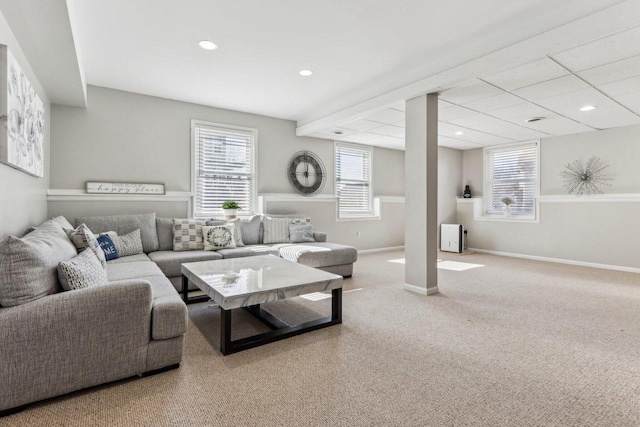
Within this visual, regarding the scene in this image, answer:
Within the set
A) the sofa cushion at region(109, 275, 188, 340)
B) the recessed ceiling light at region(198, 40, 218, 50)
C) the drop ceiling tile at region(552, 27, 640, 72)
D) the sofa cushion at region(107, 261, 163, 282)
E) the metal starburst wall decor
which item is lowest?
the sofa cushion at region(109, 275, 188, 340)

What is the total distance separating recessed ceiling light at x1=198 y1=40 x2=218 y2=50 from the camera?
311cm

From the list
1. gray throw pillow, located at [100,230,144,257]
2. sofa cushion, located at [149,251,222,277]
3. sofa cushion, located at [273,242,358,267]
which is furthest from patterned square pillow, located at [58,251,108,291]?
sofa cushion, located at [273,242,358,267]

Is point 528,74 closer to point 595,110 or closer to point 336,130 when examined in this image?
point 595,110

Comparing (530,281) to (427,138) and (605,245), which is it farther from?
(427,138)

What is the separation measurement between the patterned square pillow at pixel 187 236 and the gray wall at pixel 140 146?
0.62m

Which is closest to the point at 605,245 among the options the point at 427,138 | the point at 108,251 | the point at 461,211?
the point at 461,211

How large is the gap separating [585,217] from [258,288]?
5.96 meters

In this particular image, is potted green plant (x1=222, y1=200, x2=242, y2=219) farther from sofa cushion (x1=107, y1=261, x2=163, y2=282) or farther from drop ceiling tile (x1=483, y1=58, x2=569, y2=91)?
drop ceiling tile (x1=483, y1=58, x2=569, y2=91)

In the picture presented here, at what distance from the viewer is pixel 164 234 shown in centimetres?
429

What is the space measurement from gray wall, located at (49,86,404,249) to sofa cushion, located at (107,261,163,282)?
1505 millimetres

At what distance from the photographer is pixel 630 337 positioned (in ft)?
8.58

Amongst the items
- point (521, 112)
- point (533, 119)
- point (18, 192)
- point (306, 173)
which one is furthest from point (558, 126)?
point (18, 192)

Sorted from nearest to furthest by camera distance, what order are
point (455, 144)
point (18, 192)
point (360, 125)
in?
point (18, 192), point (360, 125), point (455, 144)

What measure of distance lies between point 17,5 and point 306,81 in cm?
268
